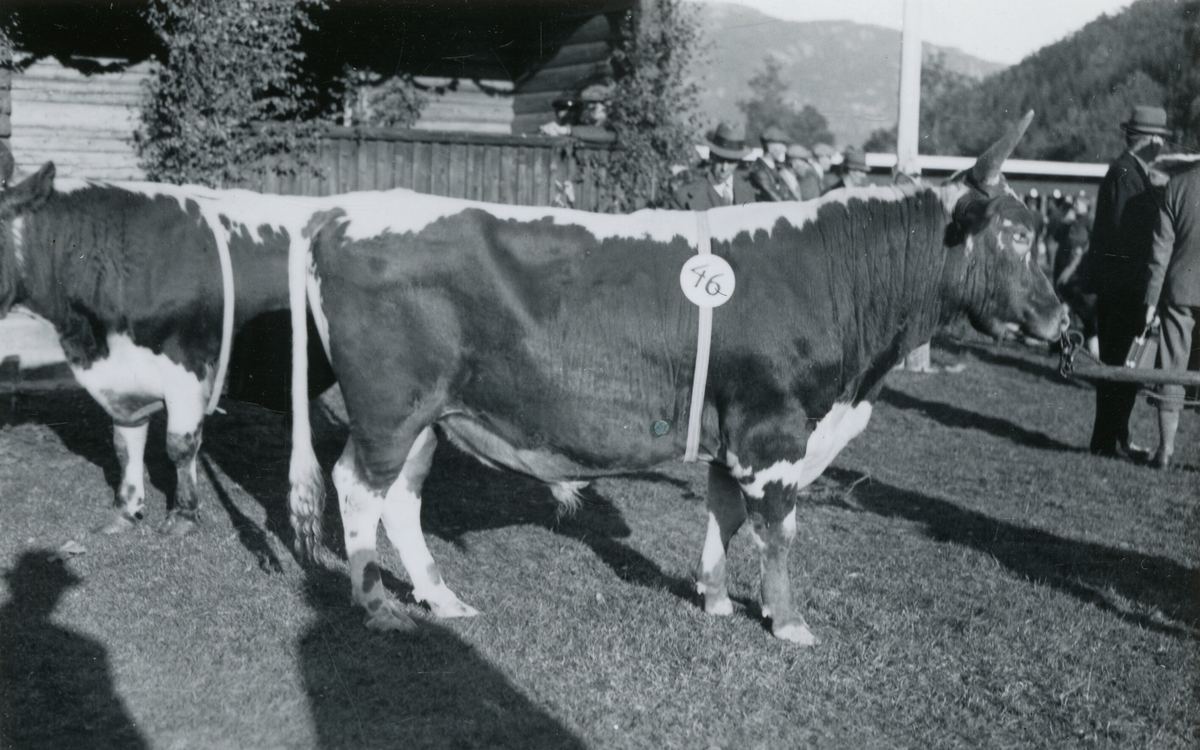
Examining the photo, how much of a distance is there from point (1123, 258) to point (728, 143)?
3.20 meters

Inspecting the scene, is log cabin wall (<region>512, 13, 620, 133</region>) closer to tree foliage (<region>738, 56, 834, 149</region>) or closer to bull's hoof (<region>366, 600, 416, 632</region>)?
bull's hoof (<region>366, 600, 416, 632</region>)

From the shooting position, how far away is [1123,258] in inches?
328

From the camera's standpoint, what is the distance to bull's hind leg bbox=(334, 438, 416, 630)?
4648 millimetres

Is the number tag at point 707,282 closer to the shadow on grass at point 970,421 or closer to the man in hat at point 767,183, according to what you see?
the man in hat at point 767,183

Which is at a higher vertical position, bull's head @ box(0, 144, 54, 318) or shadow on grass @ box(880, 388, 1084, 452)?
bull's head @ box(0, 144, 54, 318)

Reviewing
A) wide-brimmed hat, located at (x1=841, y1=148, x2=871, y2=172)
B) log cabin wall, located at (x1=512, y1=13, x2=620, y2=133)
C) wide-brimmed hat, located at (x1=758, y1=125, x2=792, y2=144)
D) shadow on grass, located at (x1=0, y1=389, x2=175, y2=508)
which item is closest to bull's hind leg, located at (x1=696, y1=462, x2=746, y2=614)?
shadow on grass, located at (x1=0, y1=389, x2=175, y2=508)

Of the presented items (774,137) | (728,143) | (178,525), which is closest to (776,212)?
(178,525)

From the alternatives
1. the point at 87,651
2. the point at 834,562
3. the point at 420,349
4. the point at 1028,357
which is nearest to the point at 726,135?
the point at 834,562

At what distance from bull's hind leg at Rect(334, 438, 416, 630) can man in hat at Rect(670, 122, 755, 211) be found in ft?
13.5

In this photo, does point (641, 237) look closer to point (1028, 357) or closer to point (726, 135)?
point (726, 135)

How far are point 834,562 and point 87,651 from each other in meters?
3.65

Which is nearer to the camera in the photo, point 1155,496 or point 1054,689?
point 1054,689

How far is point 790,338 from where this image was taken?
4.46 metres

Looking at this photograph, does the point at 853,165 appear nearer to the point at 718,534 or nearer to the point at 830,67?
the point at 718,534
